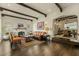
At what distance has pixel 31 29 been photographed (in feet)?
9.37

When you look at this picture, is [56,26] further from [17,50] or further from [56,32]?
[17,50]

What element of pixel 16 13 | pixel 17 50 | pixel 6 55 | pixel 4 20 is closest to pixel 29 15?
pixel 16 13

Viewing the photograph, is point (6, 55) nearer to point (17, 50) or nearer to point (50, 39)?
point (17, 50)

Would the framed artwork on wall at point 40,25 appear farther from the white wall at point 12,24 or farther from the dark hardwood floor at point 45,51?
the dark hardwood floor at point 45,51

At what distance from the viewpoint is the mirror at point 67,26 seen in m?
2.74

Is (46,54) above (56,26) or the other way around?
the other way around

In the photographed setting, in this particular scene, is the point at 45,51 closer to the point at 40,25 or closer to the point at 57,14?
the point at 40,25

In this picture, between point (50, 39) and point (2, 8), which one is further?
point (50, 39)

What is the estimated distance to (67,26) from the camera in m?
2.78

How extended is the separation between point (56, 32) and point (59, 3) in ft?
2.16

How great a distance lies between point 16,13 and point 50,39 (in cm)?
98

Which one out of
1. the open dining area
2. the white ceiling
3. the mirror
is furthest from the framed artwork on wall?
the mirror

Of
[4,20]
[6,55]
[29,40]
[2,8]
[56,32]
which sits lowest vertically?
[6,55]

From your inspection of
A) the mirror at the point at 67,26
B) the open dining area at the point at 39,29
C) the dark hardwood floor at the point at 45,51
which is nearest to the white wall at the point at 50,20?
the open dining area at the point at 39,29
